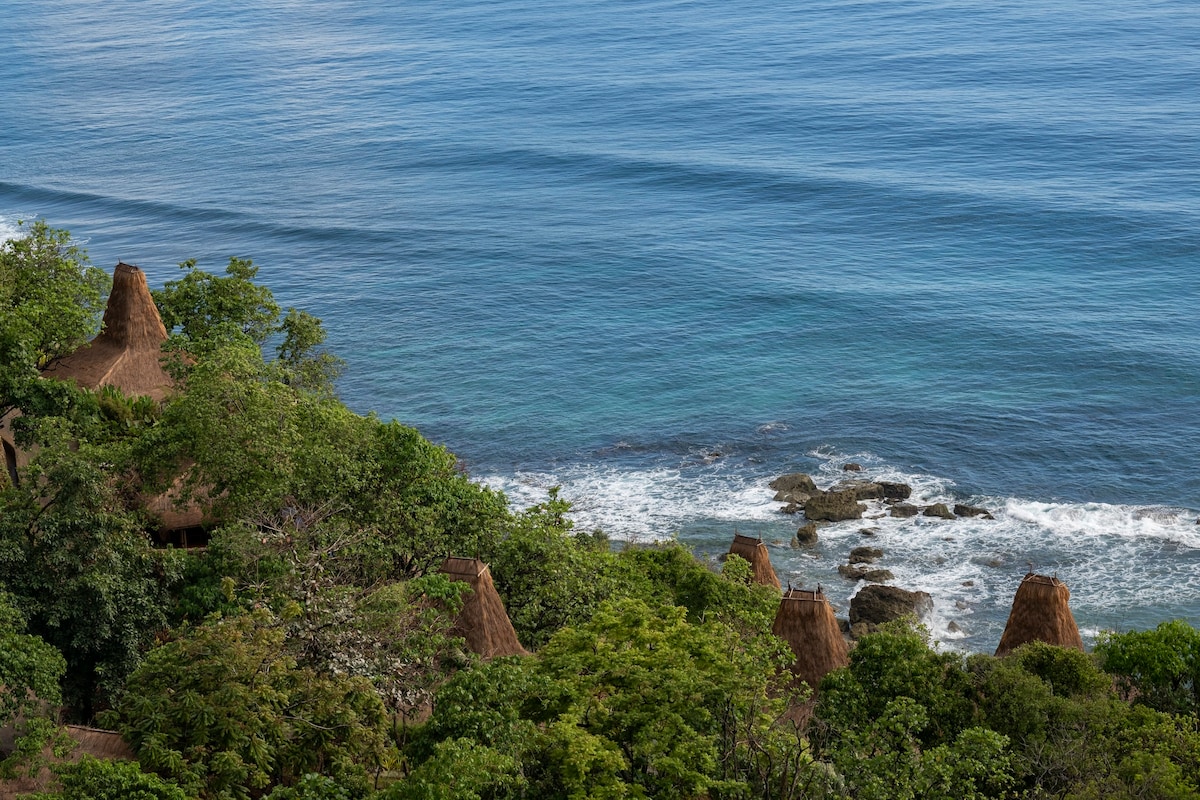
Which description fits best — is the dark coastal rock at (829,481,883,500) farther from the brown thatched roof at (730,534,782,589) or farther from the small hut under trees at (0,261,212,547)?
the small hut under trees at (0,261,212,547)

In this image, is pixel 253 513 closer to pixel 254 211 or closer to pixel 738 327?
pixel 738 327

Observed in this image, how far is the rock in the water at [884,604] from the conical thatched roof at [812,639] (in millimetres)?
14781

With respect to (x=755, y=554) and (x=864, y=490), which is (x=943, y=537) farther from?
(x=755, y=554)

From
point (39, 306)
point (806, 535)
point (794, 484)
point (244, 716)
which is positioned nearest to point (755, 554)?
point (806, 535)

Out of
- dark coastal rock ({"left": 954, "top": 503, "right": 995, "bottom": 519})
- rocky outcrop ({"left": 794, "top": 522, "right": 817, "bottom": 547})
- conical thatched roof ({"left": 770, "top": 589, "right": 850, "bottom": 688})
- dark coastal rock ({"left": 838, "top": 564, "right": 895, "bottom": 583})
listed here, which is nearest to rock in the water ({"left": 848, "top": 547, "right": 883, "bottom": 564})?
dark coastal rock ({"left": 838, "top": 564, "right": 895, "bottom": 583})

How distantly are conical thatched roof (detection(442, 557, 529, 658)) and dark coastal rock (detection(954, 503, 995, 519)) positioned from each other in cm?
2835

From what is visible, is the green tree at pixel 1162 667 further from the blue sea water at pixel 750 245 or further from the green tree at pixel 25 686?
the green tree at pixel 25 686

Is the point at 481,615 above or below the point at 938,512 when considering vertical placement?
above

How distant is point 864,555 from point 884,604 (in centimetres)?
400

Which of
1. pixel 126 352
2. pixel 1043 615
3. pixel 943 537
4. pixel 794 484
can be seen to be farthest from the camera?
pixel 794 484

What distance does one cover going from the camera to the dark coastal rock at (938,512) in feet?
168

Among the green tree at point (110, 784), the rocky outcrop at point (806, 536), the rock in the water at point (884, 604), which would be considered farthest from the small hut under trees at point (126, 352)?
the rock in the water at point (884, 604)

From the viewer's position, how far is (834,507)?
51844 millimetres

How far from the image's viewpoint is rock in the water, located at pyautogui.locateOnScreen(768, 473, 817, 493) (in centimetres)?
5353
